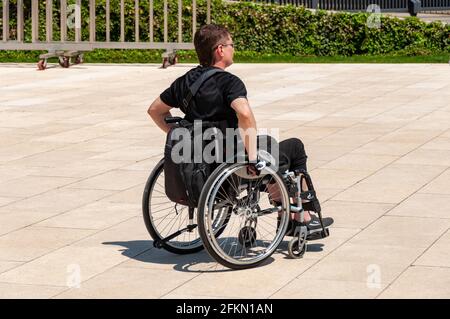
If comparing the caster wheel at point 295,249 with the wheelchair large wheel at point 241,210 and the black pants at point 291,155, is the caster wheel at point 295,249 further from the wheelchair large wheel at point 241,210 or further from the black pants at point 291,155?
the black pants at point 291,155

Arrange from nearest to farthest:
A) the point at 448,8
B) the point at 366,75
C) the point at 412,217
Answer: the point at 412,217
the point at 366,75
the point at 448,8

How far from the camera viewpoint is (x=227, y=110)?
7.12 m

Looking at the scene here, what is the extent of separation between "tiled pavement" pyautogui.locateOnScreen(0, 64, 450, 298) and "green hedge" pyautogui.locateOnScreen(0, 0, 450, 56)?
4277 millimetres

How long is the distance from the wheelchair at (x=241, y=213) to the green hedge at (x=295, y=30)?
14.8 metres

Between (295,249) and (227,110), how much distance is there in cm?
104

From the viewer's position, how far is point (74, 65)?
20891mm

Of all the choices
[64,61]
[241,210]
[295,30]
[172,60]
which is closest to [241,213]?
A: [241,210]

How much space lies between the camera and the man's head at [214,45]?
716 centimetres

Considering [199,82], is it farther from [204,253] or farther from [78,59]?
[78,59]

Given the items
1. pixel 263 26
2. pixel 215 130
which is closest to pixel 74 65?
pixel 263 26

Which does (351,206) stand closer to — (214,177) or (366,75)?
(214,177)

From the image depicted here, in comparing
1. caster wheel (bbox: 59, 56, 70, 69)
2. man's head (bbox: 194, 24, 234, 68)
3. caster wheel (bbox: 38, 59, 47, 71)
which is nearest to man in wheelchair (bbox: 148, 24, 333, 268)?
man's head (bbox: 194, 24, 234, 68)

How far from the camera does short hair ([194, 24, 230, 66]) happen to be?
282 inches
